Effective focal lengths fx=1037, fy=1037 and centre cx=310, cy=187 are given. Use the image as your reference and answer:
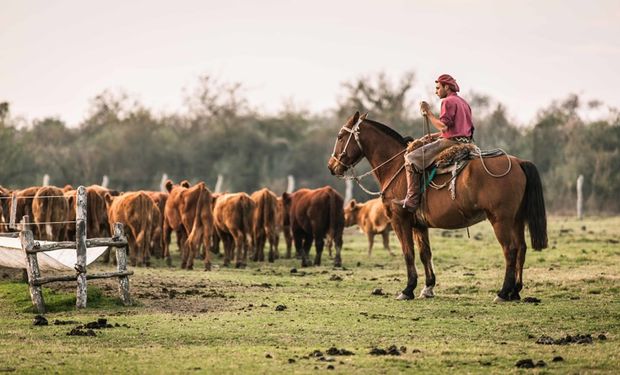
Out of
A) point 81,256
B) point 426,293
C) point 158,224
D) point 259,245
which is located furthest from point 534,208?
point 158,224

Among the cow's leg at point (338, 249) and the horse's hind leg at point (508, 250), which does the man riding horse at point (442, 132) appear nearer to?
the horse's hind leg at point (508, 250)

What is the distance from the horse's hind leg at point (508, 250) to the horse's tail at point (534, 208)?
0.32 m

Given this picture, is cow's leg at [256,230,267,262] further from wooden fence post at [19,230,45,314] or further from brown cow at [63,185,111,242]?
wooden fence post at [19,230,45,314]

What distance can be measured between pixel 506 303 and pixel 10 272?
11380mm

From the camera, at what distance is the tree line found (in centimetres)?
5850

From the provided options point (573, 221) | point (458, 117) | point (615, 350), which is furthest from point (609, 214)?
point (615, 350)

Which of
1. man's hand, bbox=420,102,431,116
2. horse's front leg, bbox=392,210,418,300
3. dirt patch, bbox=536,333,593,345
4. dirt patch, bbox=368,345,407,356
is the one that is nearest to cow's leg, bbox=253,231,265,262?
horse's front leg, bbox=392,210,418,300

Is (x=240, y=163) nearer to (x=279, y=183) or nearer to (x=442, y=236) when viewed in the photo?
(x=279, y=183)

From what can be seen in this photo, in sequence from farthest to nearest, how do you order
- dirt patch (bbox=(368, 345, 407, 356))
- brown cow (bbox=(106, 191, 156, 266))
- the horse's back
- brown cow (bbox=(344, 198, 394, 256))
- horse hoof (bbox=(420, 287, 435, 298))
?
1. brown cow (bbox=(344, 198, 394, 256))
2. brown cow (bbox=(106, 191, 156, 266))
3. horse hoof (bbox=(420, 287, 435, 298))
4. the horse's back
5. dirt patch (bbox=(368, 345, 407, 356))

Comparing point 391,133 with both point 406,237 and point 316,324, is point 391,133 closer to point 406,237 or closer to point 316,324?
point 406,237

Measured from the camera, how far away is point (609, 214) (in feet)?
174

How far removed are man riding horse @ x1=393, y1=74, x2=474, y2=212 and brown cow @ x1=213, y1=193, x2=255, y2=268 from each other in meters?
9.60

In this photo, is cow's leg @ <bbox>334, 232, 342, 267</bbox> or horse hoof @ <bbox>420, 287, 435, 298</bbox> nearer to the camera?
horse hoof @ <bbox>420, 287, 435, 298</bbox>

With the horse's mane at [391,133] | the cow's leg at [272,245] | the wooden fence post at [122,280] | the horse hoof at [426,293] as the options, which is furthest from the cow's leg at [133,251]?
the horse hoof at [426,293]
